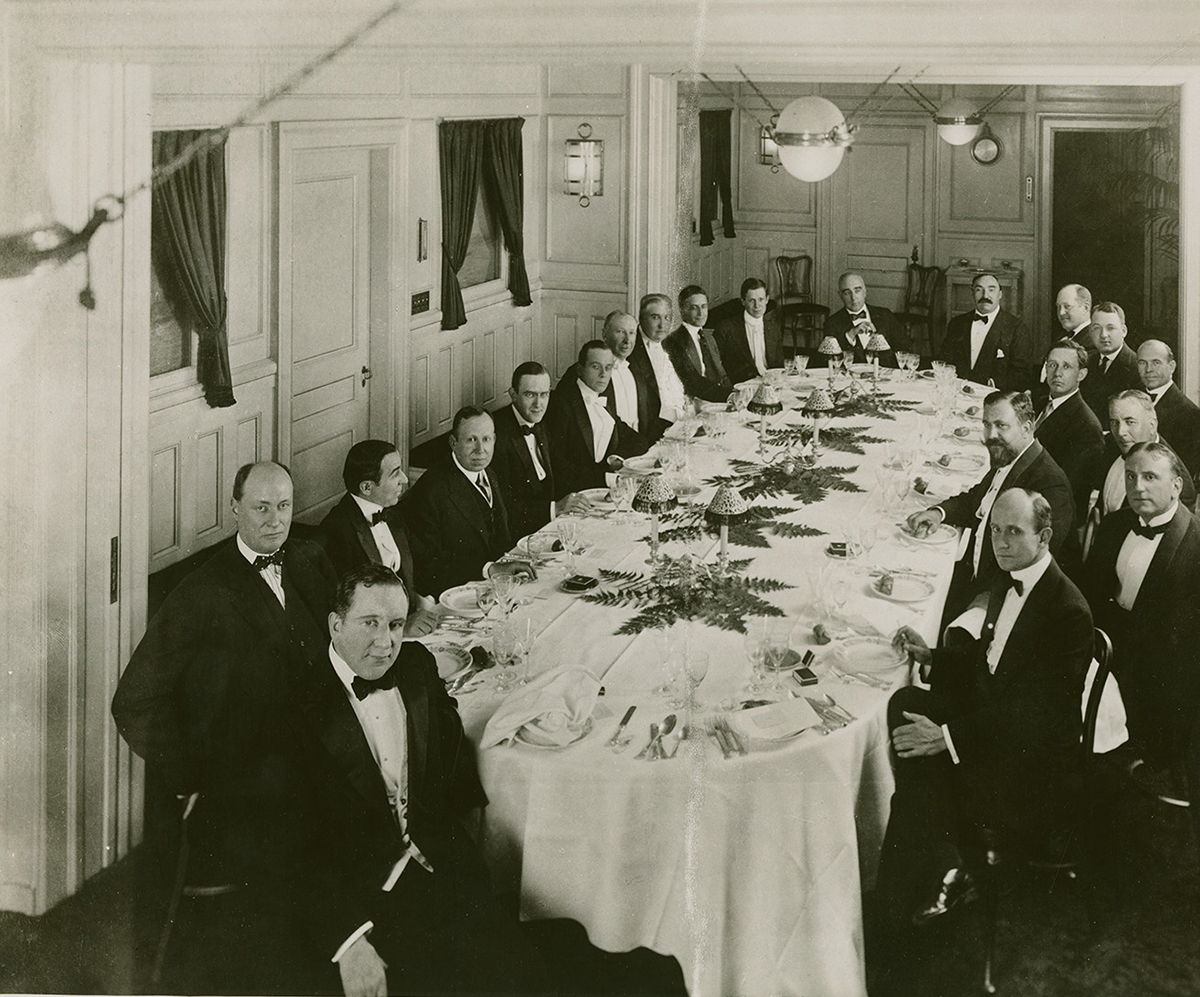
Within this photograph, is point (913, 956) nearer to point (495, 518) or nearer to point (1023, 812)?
point (1023, 812)

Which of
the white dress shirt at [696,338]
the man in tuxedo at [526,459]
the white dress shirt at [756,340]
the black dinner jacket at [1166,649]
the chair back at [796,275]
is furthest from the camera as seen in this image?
the chair back at [796,275]

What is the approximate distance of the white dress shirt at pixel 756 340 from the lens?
28.3 ft

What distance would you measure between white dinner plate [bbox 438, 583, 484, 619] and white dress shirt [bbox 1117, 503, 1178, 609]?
2.13m

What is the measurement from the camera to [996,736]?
11.0 feet

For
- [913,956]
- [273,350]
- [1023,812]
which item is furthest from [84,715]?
[273,350]

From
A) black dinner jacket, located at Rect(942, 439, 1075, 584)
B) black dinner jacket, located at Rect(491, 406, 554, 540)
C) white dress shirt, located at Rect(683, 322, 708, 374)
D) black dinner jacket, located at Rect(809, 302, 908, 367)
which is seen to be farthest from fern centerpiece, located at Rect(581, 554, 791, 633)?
black dinner jacket, located at Rect(809, 302, 908, 367)

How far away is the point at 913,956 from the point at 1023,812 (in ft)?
1.59

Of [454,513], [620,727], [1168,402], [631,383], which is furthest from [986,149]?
[620,727]

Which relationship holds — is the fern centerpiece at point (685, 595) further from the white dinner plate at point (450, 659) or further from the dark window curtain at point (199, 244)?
the dark window curtain at point (199, 244)

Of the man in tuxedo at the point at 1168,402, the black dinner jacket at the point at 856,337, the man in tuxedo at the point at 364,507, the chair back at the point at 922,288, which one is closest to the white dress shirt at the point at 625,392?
the black dinner jacket at the point at 856,337

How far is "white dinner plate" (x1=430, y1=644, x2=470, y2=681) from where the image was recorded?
3404mm

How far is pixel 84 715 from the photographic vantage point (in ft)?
11.6

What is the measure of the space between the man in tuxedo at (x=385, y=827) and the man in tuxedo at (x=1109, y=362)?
4.70 metres

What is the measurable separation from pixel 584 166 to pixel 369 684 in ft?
22.4
